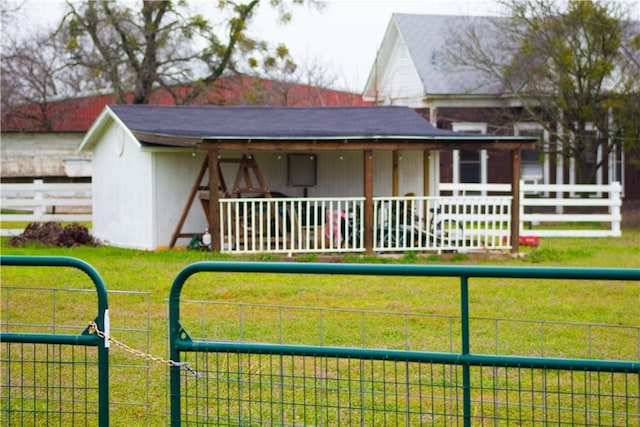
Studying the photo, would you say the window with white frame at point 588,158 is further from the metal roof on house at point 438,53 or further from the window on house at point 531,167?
the metal roof on house at point 438,53

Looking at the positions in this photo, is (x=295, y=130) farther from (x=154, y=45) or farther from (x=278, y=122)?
(x=154, y=45)

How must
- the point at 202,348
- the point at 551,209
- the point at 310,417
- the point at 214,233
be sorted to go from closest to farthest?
the point at 202,348 → the point at 310,417 → the point at 214,233 → the point at 551,209

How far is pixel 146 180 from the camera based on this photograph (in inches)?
744

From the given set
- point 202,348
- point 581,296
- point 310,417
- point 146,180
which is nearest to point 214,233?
point 146,180

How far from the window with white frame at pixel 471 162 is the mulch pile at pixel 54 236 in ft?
43.2

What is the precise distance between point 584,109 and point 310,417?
21.9 m

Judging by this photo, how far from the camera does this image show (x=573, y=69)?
2739 centimetres

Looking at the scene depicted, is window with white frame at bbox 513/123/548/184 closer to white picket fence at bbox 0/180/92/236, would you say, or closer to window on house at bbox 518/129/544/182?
window on house at bbox 518/129/544/182

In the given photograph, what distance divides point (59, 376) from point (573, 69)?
902 inches

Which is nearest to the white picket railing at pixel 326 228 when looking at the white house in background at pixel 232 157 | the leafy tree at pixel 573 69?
the white house in background at pixel 232 157

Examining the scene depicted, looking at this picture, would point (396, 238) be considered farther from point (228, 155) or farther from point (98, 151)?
point (98, 151)

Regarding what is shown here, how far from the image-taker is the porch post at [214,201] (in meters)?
17.4

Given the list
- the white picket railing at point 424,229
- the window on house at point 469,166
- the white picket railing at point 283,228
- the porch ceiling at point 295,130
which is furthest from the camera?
the window on house at point 469,166

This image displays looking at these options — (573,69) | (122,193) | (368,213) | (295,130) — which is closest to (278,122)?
(295,130)
